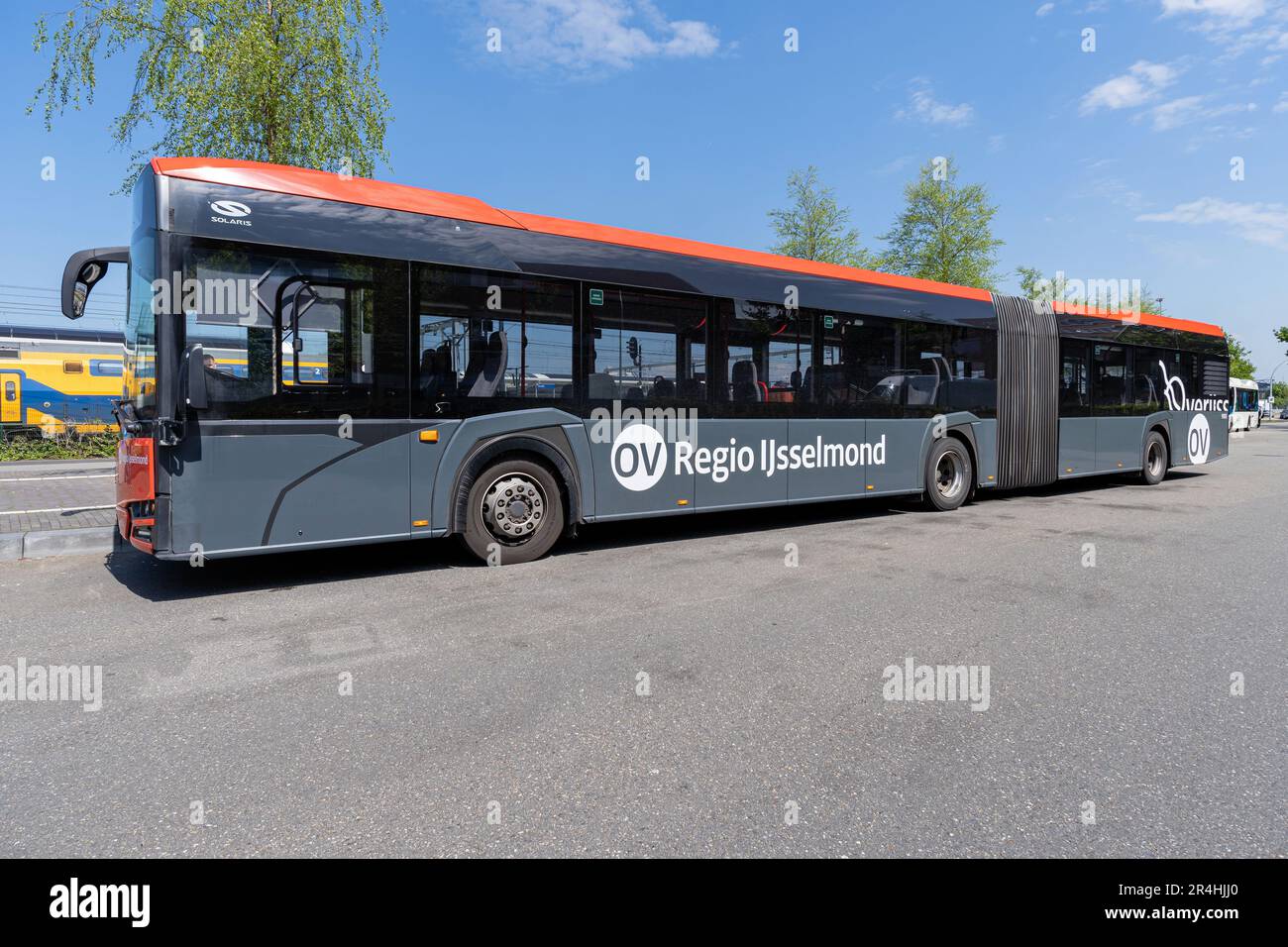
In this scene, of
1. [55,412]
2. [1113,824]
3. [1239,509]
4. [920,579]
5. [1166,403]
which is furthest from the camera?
[55,412]

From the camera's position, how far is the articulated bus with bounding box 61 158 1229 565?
5.61 metres

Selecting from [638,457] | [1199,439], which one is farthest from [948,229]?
[638,457]

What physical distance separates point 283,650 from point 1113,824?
4129mm

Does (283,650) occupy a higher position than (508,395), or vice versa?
(508,395)

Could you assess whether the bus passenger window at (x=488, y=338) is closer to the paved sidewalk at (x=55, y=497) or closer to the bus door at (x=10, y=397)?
the paved sidewalk at (x=55, y=497)

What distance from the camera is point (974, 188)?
29875 mm

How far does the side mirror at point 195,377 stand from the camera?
545cm

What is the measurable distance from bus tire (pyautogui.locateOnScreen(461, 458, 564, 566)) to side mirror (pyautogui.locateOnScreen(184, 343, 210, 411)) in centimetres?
218

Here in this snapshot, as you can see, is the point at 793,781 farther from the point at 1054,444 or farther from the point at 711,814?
the point at 1054,444

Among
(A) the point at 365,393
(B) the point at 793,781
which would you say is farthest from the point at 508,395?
(B) the point at 793,781

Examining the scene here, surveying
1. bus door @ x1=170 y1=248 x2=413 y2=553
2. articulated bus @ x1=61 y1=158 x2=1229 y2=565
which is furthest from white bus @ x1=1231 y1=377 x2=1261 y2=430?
bus door @ x1=170 y1=248 x2=413 y2=553

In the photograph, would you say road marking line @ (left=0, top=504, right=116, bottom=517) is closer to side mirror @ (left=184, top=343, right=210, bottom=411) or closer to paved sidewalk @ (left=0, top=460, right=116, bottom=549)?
paved sidewalk @ (left=0, top=460, right=116, bottom=549)

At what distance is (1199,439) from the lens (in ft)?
50.6

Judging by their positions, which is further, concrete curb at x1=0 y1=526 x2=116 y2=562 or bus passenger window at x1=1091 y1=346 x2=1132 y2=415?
bus passenger window at x1=1091 y1=346 x2=1132 y2=415
